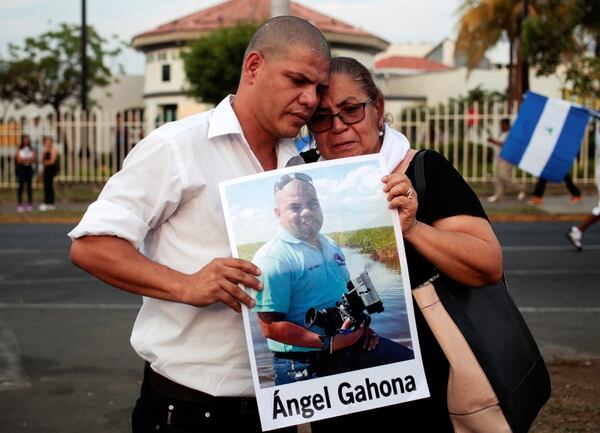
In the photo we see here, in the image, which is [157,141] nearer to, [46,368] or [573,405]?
[573,405]

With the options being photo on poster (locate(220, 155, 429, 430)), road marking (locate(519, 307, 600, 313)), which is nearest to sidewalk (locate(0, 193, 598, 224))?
road marking (locate(519, 307, 600, 313))

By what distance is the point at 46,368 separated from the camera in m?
6.74

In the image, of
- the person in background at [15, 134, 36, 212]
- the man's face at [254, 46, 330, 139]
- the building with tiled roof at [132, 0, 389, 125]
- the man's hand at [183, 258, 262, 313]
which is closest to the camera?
the man's hand at [183, 258, 262, 313]

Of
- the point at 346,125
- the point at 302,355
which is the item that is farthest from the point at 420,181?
the point at 302,355

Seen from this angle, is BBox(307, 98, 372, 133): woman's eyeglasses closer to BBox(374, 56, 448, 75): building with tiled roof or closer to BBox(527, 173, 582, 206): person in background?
BBox(527, 173, 582, 206): person in background

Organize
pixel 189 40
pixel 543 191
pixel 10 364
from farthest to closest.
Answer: pixel 189 40
pixel 543 191
pixel 10 364

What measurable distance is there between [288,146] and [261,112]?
0.16 m

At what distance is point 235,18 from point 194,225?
47.3 m

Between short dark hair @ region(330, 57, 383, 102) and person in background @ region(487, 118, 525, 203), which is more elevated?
short dark hair @ region(330, 57, 383, 102)

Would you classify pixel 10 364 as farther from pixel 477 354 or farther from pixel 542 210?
pixel 542 210

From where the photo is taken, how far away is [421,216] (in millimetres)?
2619

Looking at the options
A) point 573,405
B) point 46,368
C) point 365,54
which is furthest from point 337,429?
point 365,54

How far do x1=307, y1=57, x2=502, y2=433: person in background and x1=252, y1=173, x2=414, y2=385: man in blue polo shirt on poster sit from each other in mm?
224

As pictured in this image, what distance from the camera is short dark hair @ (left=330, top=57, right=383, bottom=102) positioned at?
2.69 metres
